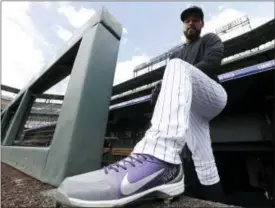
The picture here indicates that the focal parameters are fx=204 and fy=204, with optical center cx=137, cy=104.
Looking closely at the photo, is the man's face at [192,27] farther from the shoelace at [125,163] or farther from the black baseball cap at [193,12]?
the shoelace at [125,163]

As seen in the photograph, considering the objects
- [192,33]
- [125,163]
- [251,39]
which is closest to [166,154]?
[125,163]

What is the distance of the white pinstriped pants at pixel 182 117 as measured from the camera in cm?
55

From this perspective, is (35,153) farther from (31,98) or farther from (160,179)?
(31,98)

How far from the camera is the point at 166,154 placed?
542mm

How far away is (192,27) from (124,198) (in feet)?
3.00

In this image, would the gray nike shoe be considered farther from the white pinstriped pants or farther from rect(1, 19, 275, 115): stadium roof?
rect(1, 19, 275, 115): stadium roof

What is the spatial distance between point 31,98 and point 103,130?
2.15 m

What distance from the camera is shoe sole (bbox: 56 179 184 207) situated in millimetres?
409

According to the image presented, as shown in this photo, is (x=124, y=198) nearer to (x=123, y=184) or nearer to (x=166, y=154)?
(x=123, y=184)

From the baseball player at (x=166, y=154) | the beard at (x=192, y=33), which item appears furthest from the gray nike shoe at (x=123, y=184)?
the beard at (x=192, y=33)

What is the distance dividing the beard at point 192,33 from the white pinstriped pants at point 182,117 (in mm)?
386

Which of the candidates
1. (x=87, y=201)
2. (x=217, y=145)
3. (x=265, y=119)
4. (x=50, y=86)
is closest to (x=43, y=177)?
(x=87, y=201)

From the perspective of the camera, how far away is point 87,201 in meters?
0.41

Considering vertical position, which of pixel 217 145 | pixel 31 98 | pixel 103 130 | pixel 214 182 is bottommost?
pixel 214 182
